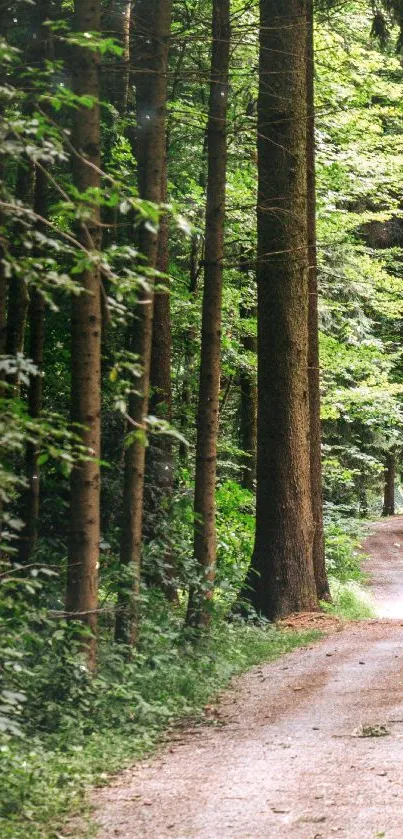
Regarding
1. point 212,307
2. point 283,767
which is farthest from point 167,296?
point 283,767

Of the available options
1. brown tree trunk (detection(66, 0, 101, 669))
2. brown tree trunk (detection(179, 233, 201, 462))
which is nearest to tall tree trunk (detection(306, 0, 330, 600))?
brown tree trunk (detection(179, 233, 201, 462))

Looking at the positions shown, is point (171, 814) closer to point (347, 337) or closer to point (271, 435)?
point (271, 435)

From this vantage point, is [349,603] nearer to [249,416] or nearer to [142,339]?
[249,416]

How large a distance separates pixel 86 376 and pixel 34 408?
3.72 meters

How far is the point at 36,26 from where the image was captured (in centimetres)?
1326

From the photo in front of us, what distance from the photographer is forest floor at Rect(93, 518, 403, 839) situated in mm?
5859

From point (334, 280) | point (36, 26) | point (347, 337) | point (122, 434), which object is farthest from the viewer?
point (347, 337)

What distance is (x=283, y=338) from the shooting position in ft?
46.9

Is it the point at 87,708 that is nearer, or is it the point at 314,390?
the point at 87,708

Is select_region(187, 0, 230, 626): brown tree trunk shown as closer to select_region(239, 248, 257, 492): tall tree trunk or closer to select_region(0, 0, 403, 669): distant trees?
select_region(0, 0, 403, 669): distant trees

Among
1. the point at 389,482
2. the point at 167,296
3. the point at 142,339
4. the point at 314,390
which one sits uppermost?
the point at 167,296

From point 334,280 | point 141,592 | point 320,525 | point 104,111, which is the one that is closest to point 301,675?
point 141,592

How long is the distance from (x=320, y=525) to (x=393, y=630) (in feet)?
11.2

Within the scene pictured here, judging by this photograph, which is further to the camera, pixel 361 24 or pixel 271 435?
pixel 361 24
